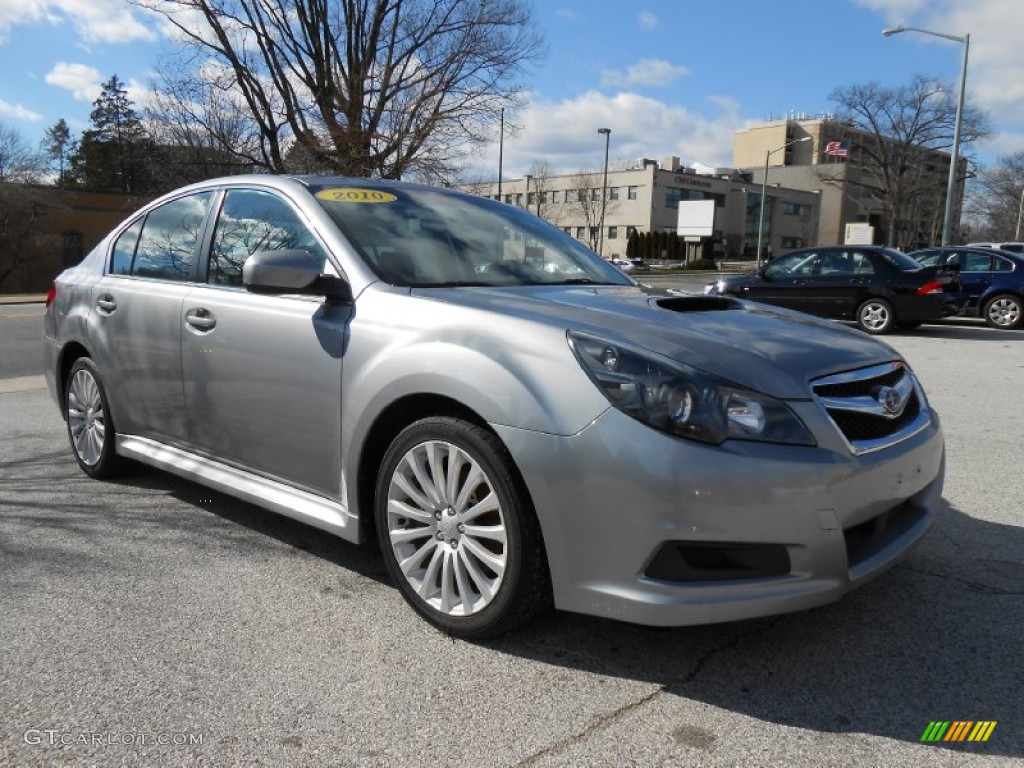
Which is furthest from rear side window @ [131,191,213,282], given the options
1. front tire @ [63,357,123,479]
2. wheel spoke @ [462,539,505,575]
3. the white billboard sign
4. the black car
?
the white billboard sign

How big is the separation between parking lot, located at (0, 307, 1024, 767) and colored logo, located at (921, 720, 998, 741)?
1.0 inches

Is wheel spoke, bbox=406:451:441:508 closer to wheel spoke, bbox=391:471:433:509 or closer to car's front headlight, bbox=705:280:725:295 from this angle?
wheel spoke, bbox=391:471:433:509

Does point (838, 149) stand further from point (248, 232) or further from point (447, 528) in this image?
point (447, 528)

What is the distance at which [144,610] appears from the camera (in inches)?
118

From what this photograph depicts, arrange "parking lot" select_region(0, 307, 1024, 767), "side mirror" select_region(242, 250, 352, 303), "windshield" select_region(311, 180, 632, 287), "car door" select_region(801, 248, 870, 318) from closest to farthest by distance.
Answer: "parking lot" select_region(0, 307, 1024, 767)
"side mirror" select_region(242, 250, 352, 303)
"windshield" select_region(311, 180, 632, 287)
"car door" select_region(801, 248, 870, 318)

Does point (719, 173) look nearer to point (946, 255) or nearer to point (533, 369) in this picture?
point (946, 255)

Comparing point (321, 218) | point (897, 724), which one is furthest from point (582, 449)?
point (321, 218)

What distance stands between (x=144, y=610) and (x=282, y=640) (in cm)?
61

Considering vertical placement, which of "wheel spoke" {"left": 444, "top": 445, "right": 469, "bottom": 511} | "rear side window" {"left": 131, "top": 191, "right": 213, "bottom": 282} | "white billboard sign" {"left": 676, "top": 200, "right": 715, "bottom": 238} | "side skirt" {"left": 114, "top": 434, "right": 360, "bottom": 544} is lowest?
"side skirt" {"left": 114, "top": 434, "right": 360, "bottom": 544}

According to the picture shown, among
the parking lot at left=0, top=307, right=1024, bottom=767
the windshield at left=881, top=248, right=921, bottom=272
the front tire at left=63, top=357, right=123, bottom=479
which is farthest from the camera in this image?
the windshield at left=881, top=248, right=921, bottom=272

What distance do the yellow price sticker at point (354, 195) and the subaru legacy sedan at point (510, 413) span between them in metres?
0.01

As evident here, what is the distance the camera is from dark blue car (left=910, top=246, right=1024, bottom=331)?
48.3ft

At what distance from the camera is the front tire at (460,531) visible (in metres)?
2.55

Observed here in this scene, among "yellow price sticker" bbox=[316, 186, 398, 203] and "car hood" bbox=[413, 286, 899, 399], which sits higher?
"yellow price sticker" bbox=[316, 186, 398, 203]
